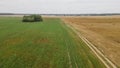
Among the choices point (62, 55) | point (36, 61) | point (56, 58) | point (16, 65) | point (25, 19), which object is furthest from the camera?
point (25, 19)

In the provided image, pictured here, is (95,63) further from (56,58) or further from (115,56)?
(115,56)

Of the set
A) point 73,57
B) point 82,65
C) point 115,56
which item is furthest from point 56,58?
point 115,56

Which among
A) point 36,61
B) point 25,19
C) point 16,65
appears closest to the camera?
A: point 16,65

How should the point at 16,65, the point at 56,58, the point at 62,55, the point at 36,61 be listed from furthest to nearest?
the point at 62,55 → the point at 56,58 → the point at 36,61 → the point at 16,65

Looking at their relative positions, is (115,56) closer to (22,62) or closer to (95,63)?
(95,63)

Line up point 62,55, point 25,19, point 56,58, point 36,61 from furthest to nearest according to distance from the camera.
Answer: point 25,19 → point 62,55 → point 56,58 → point 36,61

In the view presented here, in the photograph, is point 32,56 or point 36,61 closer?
point 36,61

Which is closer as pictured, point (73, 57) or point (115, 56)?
point (73, 57)

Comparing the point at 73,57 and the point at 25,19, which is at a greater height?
the point at 73,57

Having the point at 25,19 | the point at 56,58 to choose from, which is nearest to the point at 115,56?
the point at 56,58
